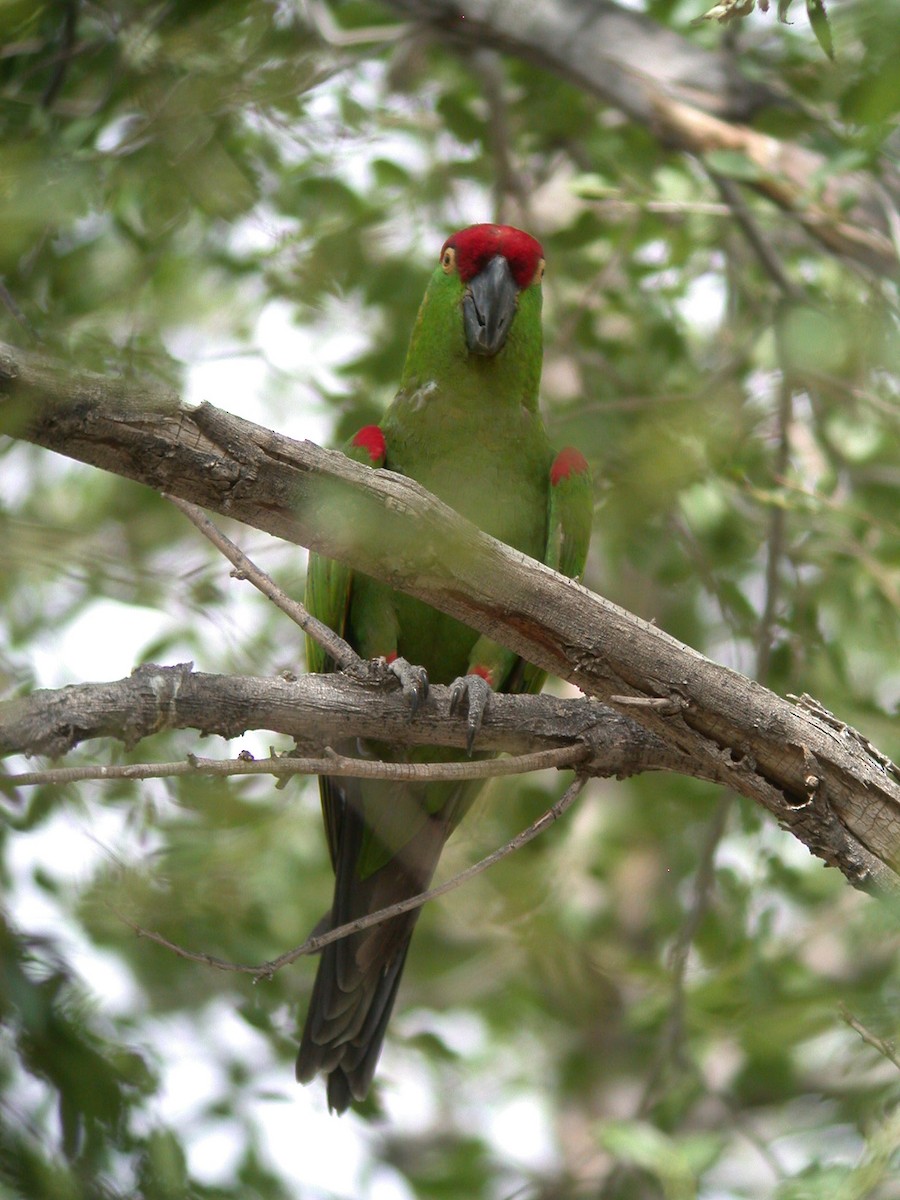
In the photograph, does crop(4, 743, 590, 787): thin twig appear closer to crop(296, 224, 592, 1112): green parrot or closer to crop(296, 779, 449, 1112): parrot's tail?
crop(296, 224, 592, 1112): green parrot

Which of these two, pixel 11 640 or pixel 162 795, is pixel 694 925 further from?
pixel 11 640

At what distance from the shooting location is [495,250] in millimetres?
3543

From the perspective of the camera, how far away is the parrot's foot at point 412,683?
2.59 metres

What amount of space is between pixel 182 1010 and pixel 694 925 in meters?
1.94

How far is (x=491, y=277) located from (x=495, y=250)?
0.08 metres

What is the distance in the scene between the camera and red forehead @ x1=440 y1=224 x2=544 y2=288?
3539 mm

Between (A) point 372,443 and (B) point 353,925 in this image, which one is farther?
(A) point 372,443

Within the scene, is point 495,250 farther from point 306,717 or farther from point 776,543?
point 306,717

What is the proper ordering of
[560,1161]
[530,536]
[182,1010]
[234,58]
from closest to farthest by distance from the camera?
[234,58]
[530,536]
[182,1010]
[560,1161]

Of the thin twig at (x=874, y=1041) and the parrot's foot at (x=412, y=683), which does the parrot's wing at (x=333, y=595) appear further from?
the thin twig at (x=874, y=1041)

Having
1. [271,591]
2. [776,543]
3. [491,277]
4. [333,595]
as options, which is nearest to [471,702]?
[271,591]

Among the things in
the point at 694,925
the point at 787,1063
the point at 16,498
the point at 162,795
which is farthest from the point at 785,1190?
the point at 16,498

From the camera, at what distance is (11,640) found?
381cm

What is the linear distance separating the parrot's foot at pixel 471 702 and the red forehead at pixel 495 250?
4.61 feet
